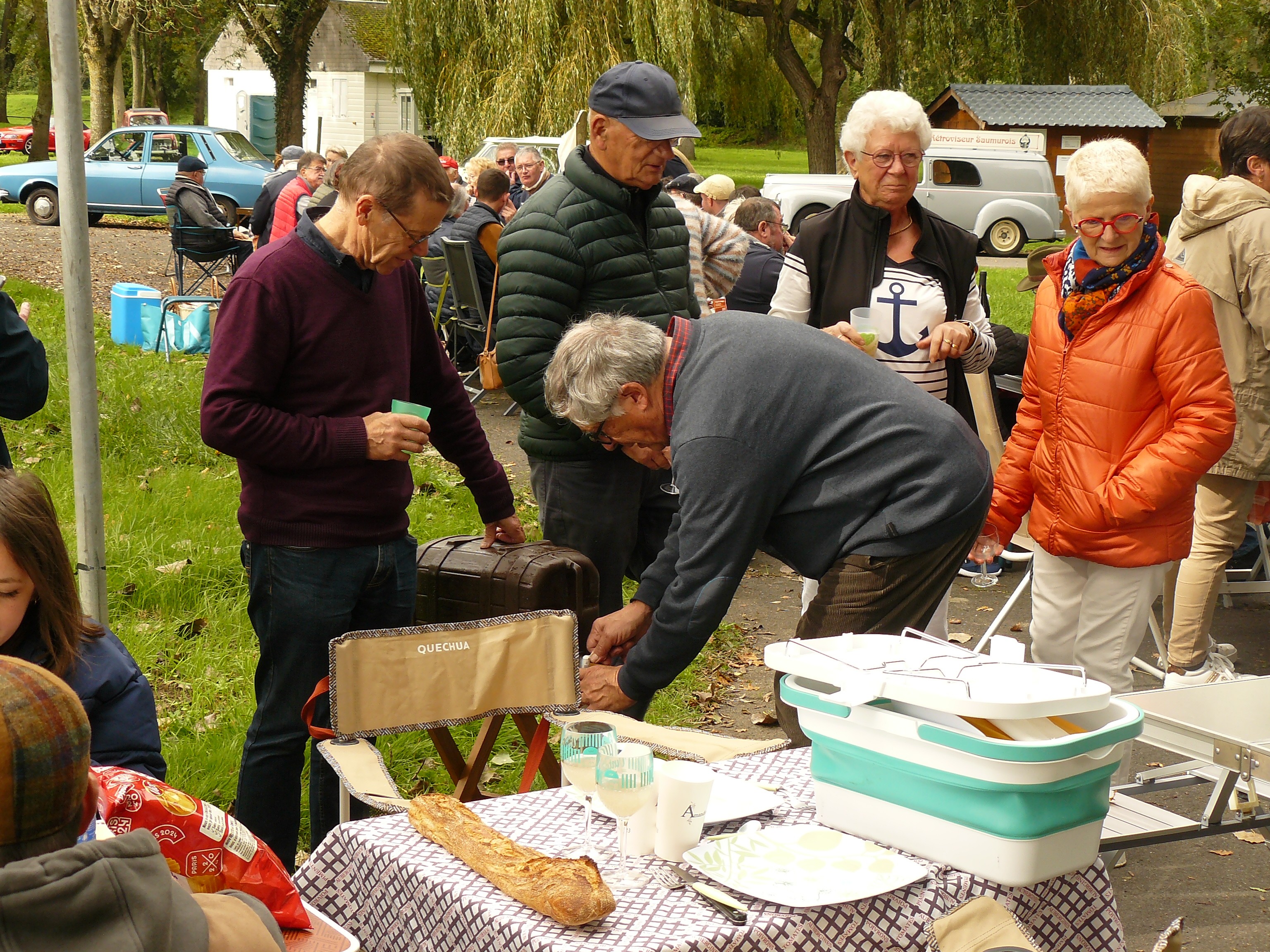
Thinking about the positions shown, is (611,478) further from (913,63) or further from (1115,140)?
(913,63)

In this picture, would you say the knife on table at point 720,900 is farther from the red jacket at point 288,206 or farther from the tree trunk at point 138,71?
the tree trunk at point 138,71

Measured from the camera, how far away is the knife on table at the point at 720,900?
1.97 m

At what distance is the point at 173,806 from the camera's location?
1979 millimetres

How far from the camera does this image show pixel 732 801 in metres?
2.38

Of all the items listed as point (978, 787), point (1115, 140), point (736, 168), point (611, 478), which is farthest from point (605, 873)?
point (736, 168)

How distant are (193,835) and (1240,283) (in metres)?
4.16

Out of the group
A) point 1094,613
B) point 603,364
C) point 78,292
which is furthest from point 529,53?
point 603,364

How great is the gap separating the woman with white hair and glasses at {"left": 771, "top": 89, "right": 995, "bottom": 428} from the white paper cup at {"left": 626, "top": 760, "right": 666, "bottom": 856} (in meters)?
1.91

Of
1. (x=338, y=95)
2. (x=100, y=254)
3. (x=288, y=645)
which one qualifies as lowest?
(x=288, y=645)

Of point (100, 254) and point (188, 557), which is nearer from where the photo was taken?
point (188, 557)

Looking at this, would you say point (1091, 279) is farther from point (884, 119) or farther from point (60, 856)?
point (60, 856)

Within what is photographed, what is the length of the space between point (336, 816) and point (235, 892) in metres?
1.74

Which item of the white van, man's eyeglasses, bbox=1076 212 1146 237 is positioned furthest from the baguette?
the white van

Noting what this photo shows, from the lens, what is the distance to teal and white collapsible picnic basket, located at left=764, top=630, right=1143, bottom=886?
6.67ft
